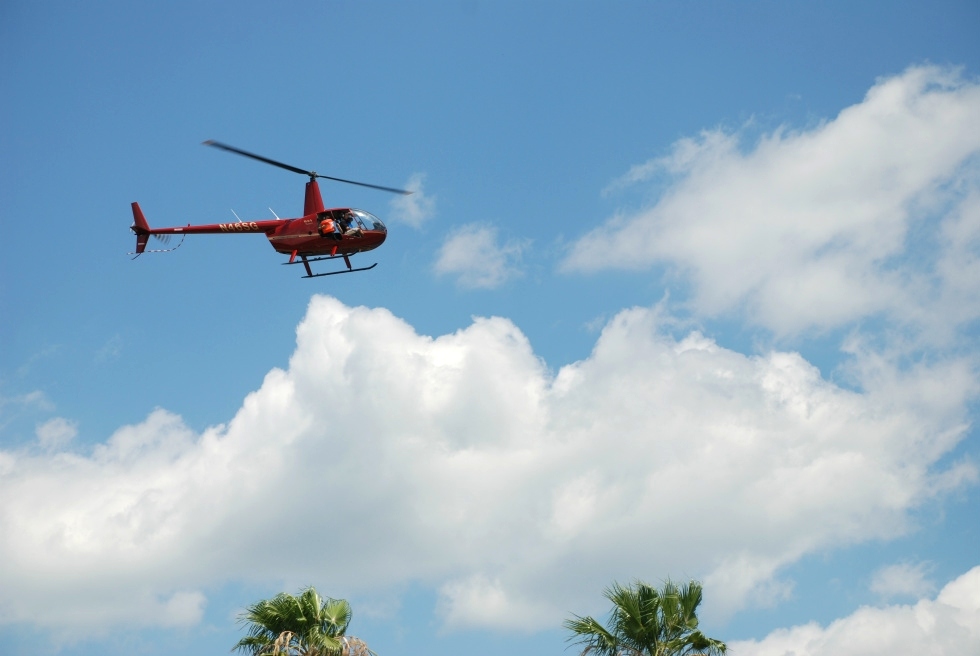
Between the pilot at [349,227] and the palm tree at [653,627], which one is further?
the pilot at [349,227]

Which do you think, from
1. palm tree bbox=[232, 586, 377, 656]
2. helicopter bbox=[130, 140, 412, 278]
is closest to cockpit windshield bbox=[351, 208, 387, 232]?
helicopter bbox=[130, 140, 412, 278]

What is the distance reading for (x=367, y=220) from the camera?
48594 mm

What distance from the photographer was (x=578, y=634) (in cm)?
3138

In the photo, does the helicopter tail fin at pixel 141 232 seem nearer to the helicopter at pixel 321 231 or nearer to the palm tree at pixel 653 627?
the helicopter at pixel 321 231

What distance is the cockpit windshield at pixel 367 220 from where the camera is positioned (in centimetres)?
4844

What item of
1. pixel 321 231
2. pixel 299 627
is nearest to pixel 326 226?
pixel 321 231

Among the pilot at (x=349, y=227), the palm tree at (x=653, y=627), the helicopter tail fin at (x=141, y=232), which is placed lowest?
the palm tree at (x=653, y=627)

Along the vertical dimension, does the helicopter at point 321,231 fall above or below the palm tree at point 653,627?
above

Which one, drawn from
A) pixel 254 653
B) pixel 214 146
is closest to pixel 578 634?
pixel 254 653

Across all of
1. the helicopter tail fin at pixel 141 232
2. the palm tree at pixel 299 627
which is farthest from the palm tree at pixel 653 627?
the helicopter tail fin at pixel 141 232

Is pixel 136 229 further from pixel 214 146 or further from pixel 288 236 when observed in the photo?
pixel 214 146

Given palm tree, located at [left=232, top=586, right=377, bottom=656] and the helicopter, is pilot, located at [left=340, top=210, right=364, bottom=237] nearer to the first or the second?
the helicopter

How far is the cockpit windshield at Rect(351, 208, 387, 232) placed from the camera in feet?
159

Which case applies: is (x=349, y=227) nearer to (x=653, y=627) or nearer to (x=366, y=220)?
(x=366, y=220)
